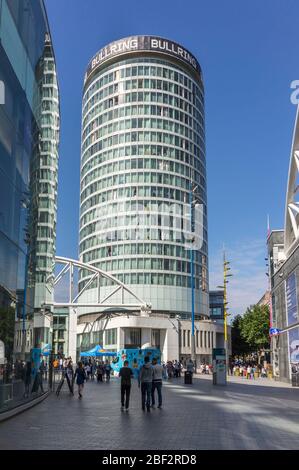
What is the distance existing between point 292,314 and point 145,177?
170 ft

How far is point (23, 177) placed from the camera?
1925 cm

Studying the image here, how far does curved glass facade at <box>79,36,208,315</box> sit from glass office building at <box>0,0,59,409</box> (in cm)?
5976

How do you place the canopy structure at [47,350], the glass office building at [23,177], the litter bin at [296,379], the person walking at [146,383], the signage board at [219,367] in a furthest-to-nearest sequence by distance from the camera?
1. the litter bin at [296,379]
2. the signage board at [219,367]
3. the canopy structure at [47,350]
4. the person walking at [146,383]
5. the glass office building at [23,177]

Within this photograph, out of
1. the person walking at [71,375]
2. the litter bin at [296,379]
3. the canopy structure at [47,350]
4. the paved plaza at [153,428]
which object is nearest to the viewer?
the paved plaza at [153,428]

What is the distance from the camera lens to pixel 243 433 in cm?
1173

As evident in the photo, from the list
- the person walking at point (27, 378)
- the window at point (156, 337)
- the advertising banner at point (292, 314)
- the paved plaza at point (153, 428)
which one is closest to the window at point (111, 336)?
the window at point (156, 337)

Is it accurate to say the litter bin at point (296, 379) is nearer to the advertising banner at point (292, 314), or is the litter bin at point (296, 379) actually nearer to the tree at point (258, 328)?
the advertising banner at point (292, 314)

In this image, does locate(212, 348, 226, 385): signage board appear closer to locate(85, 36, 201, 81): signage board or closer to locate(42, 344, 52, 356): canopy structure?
locate(42, 344, 52, 356): canopy structure

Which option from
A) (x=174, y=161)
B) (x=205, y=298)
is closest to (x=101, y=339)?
(x=205, y=298)

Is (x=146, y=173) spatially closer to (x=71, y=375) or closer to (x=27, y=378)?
(x=71, y=375)

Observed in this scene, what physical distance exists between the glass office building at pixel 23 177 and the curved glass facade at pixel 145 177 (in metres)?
59.8

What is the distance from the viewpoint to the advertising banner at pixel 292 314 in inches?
1545

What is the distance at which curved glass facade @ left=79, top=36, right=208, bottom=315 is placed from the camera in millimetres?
86438

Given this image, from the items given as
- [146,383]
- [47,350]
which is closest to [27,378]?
[146,383]
